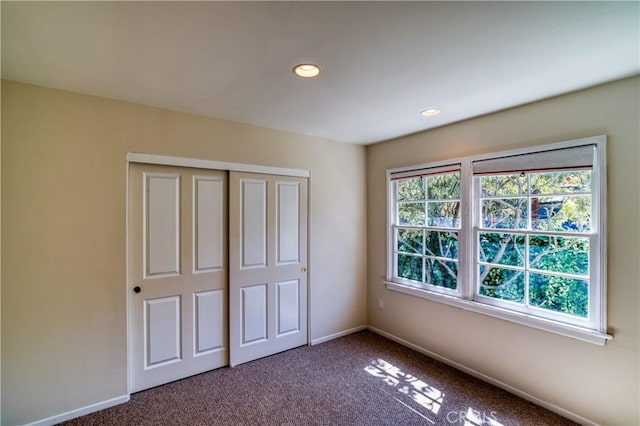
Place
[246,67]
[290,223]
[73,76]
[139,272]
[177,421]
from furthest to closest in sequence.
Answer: [290,223]
[139,272]
[177,421]
[73,76]
[246,67]

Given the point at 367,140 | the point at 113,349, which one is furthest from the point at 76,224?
the point at 367,140

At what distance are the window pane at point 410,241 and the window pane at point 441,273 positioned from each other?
0.21 m

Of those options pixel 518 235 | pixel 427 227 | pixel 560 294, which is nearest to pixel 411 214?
pixel 427 227

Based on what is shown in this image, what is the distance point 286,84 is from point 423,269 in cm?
251

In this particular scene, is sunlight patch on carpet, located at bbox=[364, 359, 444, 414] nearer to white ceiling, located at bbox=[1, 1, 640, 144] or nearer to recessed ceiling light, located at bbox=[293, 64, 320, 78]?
white ceiling, located at bbox=[1, 1, 640, 144]

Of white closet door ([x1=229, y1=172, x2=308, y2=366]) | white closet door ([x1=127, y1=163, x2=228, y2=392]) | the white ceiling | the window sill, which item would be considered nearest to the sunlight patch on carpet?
the window sill

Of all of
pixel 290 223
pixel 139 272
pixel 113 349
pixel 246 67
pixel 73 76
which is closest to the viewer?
pixel 246 67

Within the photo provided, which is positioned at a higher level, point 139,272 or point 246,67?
point 246,67

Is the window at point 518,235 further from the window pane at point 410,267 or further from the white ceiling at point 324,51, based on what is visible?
the white ceiling at point 324,51

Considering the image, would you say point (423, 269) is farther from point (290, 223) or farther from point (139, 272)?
point (139, 272)

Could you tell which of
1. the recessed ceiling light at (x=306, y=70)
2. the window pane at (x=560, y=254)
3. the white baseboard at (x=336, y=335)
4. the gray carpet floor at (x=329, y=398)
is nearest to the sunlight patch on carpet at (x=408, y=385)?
the gray carpet floor at (x=329, y=398)

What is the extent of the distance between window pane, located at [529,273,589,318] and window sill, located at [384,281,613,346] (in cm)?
13

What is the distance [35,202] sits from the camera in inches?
83.1

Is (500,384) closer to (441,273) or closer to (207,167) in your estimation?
(441,273)
